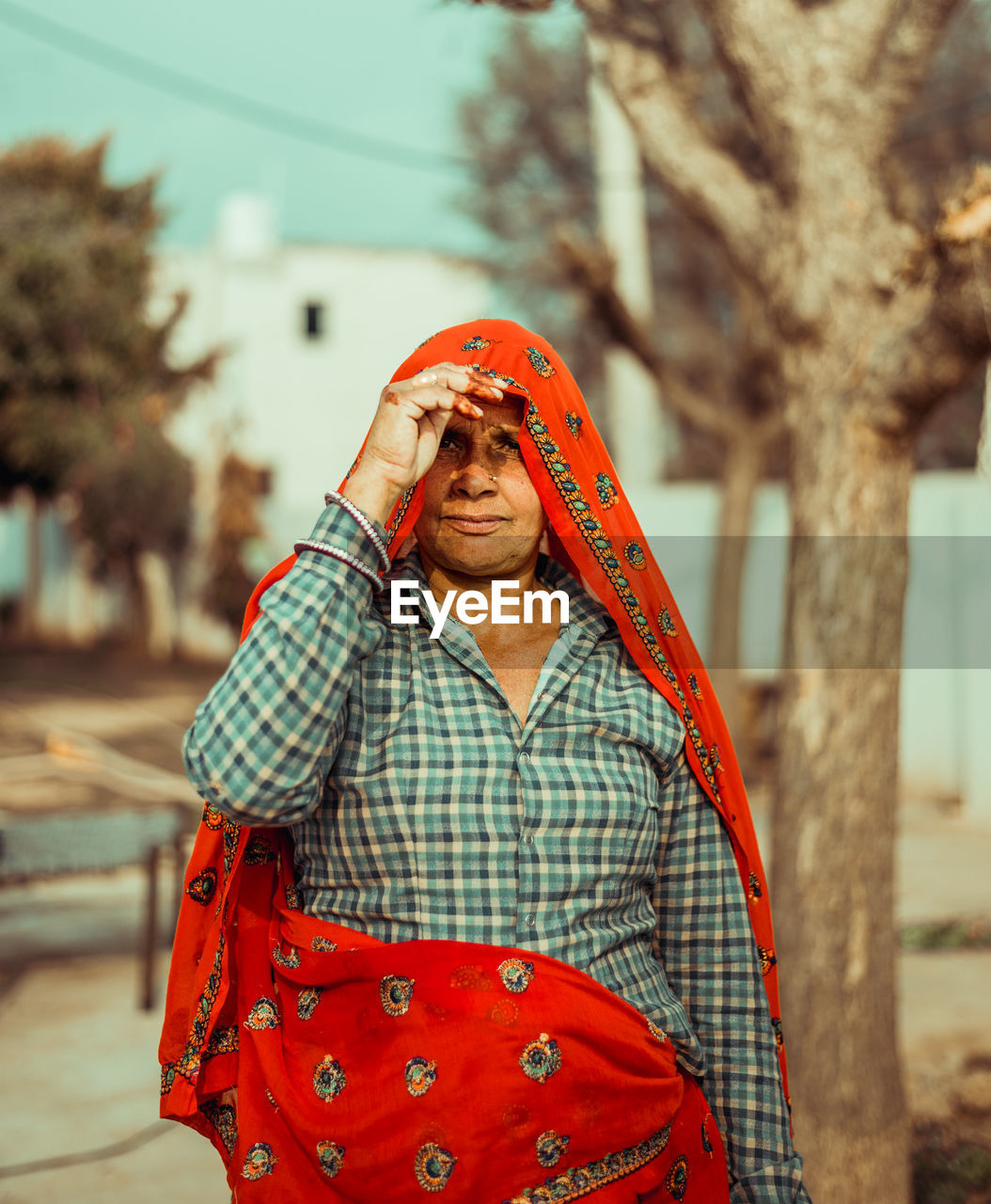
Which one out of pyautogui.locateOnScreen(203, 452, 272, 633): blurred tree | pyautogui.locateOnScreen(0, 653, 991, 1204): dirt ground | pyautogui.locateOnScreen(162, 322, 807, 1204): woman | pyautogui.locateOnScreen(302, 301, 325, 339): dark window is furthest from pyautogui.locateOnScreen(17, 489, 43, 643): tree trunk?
pyautogui.locateOnScreen(162, 322, 807, 1204): woman

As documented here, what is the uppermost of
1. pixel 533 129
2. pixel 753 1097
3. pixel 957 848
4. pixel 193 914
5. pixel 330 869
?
pixel 533 129

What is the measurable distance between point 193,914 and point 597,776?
0.67m

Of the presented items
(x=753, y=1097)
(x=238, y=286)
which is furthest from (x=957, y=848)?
(x=238, y=286)

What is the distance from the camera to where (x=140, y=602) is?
69.7ft

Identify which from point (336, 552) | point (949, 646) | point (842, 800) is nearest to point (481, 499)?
point (336, 552)

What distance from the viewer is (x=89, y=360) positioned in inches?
722

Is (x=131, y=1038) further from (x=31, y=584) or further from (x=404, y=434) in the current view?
(x=31, y=584)

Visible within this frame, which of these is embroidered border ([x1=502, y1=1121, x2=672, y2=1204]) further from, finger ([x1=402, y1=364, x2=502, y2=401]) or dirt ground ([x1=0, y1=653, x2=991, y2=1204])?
dirt ground ([x1=0, y1=653, x2=991, y2=1204])

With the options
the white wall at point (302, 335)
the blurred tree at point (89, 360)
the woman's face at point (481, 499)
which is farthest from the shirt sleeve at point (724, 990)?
the white wall at point (302, 335)

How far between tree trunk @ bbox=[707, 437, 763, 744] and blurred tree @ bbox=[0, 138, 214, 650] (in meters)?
11.0

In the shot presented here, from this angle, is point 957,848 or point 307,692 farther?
point 957,848

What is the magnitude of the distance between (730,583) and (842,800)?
22.0 feet

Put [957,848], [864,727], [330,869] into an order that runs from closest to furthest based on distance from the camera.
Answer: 1. [330,869]
2. [864,727]
3. [957,848]

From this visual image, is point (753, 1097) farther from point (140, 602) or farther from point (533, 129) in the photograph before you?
point (140, 602)
